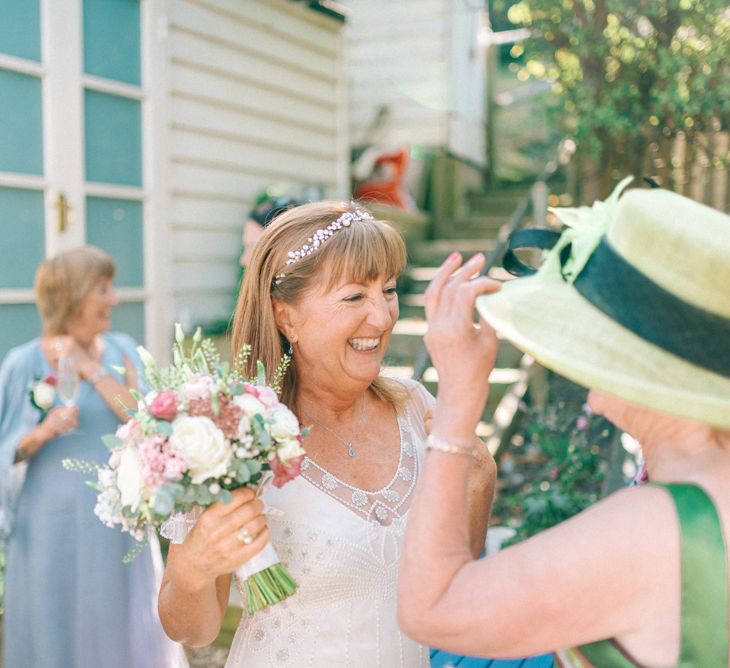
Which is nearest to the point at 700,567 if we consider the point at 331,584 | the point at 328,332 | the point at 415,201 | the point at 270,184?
the point at 331,584

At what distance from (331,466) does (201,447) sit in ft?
1.92

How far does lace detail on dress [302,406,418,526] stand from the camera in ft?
6.63

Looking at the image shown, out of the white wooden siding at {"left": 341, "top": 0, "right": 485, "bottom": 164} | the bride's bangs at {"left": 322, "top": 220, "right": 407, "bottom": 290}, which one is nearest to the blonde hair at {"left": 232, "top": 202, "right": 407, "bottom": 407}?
the bride's bangs at {"left": 322, "top": 220, "right": 407, "bottom": 290}

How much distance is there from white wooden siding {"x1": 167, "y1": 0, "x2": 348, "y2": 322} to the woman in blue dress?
2380 mm

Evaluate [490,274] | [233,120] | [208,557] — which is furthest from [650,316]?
[233,120]

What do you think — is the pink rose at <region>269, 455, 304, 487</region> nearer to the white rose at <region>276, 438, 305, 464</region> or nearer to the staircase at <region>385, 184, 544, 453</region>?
the white rose at <region>276, 438, 305, 464</region>

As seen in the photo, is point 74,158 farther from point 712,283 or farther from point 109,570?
point 712,283

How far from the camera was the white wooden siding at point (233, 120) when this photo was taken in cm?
635

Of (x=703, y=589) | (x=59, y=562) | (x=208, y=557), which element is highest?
(x=703, y=589)

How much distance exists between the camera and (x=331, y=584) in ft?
6.39

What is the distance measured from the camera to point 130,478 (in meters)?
1.61

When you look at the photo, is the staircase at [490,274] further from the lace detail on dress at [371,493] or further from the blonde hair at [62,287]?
the lace detail on dress at [371,493]

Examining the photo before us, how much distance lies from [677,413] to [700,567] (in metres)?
0.22

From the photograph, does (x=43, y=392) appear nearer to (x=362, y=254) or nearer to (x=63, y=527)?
(x=63, y=527)
